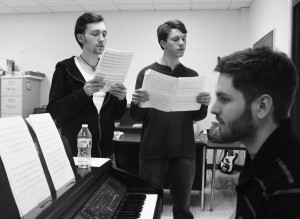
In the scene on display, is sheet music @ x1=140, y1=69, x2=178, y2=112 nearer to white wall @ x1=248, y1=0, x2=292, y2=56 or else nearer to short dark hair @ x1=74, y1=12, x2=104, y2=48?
short dark hair @ x1=74, y1=12, x2=104, y2=48

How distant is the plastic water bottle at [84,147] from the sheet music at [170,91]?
16.7 inches

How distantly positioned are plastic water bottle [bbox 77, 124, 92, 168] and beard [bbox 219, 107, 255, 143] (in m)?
0.70

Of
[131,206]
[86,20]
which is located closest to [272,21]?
[86,20]

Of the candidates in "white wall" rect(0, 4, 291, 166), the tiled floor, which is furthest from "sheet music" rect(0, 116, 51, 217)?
"white wall" rect(0, 4, 291, 166)

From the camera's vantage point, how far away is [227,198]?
12.4 feet

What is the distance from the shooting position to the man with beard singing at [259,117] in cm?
80

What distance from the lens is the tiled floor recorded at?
3240mm

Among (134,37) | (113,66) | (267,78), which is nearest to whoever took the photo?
(267,78)

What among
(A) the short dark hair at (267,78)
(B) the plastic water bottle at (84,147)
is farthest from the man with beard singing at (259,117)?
(B) the plastic water bottle at (84,147)

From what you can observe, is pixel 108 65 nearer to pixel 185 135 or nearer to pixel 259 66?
pixel 185 135

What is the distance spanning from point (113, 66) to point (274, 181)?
3.77 ft

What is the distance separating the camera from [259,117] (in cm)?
90

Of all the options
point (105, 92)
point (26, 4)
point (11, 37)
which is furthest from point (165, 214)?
point (11, 37)

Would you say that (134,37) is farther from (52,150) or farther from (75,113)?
(52,150)
